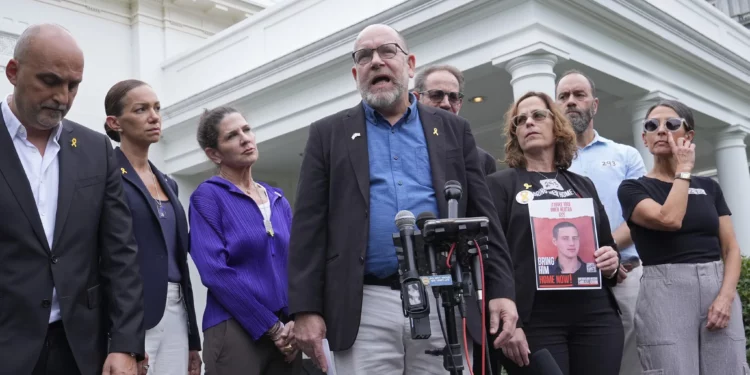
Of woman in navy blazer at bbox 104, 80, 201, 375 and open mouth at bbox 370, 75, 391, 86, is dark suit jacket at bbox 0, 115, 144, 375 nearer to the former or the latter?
woman in navy blazer at bbox 104, 80, 201, 375

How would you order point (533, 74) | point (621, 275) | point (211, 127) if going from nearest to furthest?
Result: point (621, 275)
point (211, 127)
point (533, 74)

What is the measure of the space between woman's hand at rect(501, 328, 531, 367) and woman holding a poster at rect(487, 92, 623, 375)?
3.5 inches

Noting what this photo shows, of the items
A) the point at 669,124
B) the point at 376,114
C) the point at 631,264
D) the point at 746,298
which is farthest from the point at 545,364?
the point at 746,298

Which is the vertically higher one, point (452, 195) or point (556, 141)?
point (556, 141)

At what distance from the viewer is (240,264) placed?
3738mm

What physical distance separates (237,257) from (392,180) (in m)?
1.16

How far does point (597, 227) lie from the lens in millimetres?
3729

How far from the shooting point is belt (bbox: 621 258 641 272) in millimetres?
4289

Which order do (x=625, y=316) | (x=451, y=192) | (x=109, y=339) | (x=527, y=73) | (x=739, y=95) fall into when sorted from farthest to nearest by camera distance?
(x=739, y=95), (x=527, y=73), (x=625, y=316), (x=109, y=339), (x=451, y=192)

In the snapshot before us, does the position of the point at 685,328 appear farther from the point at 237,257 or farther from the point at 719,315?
the point at 237,257

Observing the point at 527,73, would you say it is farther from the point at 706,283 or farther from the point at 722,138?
the point at 722,138

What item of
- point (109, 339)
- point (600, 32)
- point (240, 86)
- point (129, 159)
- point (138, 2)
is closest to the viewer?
point (109, 339)

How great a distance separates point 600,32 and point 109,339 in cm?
797

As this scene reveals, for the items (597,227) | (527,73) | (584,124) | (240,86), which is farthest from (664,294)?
(240,86)
